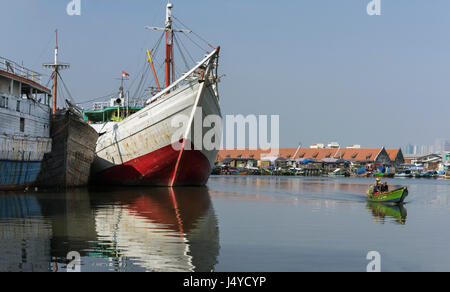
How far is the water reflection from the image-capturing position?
23759mm

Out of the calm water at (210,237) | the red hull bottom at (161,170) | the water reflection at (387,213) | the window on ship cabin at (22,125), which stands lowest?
the water reflection at (387,213)

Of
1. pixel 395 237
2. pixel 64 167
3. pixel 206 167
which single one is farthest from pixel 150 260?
pixel 206 167

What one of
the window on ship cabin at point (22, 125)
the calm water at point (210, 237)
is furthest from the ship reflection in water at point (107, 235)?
the window on ship cabin at point (22, 125)

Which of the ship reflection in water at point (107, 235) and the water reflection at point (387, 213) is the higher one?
the ship reflection in water at point (107, 235)

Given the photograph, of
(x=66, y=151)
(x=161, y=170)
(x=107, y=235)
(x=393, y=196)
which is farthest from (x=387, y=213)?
(x=66, y=151)

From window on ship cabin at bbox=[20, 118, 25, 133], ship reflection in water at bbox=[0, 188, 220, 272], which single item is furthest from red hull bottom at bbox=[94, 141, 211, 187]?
ship reflection in water at bbox=[0, 188, 220, 272]

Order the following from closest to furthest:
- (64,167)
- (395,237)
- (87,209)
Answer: (395,237) → (87,209) → (64,167)

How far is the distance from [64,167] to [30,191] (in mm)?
4367

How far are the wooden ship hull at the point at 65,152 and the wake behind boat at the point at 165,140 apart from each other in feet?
11.4

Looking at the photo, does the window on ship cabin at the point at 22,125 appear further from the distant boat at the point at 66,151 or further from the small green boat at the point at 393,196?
the small green boat at the point at 393,196

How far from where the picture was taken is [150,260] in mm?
12859

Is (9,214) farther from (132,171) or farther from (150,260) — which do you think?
(132,171)

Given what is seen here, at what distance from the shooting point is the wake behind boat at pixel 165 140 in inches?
1499

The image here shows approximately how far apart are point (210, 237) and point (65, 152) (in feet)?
79.3
